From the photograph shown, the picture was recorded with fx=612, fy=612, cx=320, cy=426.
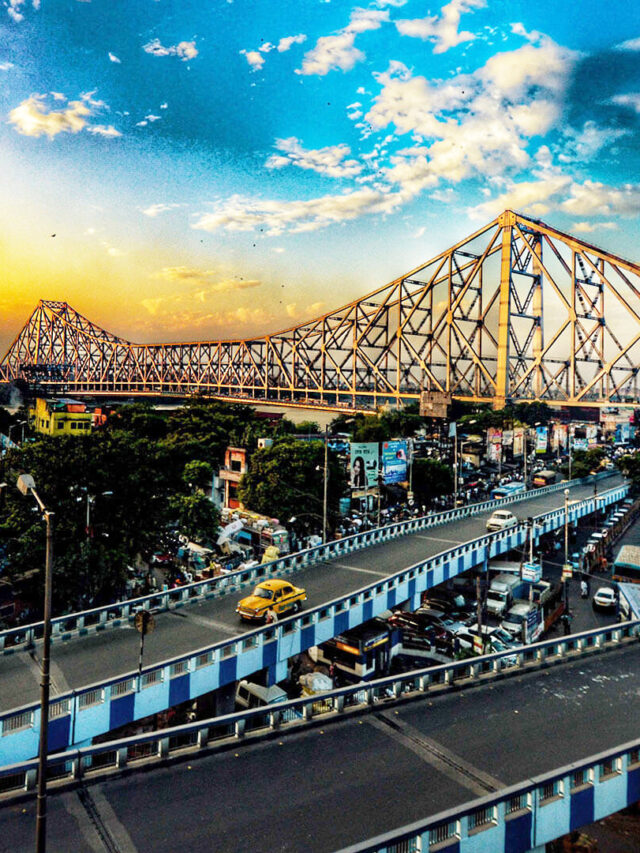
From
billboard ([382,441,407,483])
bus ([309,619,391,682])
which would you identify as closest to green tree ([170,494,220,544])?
billboard ([382,441,407,483])

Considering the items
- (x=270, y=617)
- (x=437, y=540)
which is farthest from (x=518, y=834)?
(x=437, y=540)

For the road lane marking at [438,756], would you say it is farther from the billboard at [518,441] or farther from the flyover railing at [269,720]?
the billboard at [518,441]

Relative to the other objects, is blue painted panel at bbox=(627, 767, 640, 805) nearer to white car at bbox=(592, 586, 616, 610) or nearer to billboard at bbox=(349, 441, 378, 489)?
white car at bbox=(592, 586, 616, 610)

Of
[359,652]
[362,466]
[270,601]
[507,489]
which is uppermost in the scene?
[362,466]

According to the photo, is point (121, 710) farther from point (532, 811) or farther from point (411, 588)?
point (411, 588)

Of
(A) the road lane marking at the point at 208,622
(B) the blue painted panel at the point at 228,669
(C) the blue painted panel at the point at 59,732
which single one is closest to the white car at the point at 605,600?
(A) the road lane marking at the point at 208,622

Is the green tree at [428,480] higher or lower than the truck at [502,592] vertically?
higher

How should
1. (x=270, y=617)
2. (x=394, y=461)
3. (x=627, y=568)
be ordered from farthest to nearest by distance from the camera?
(x=394, y=461) < (x=627, y=568) < (x=270, y=617)
